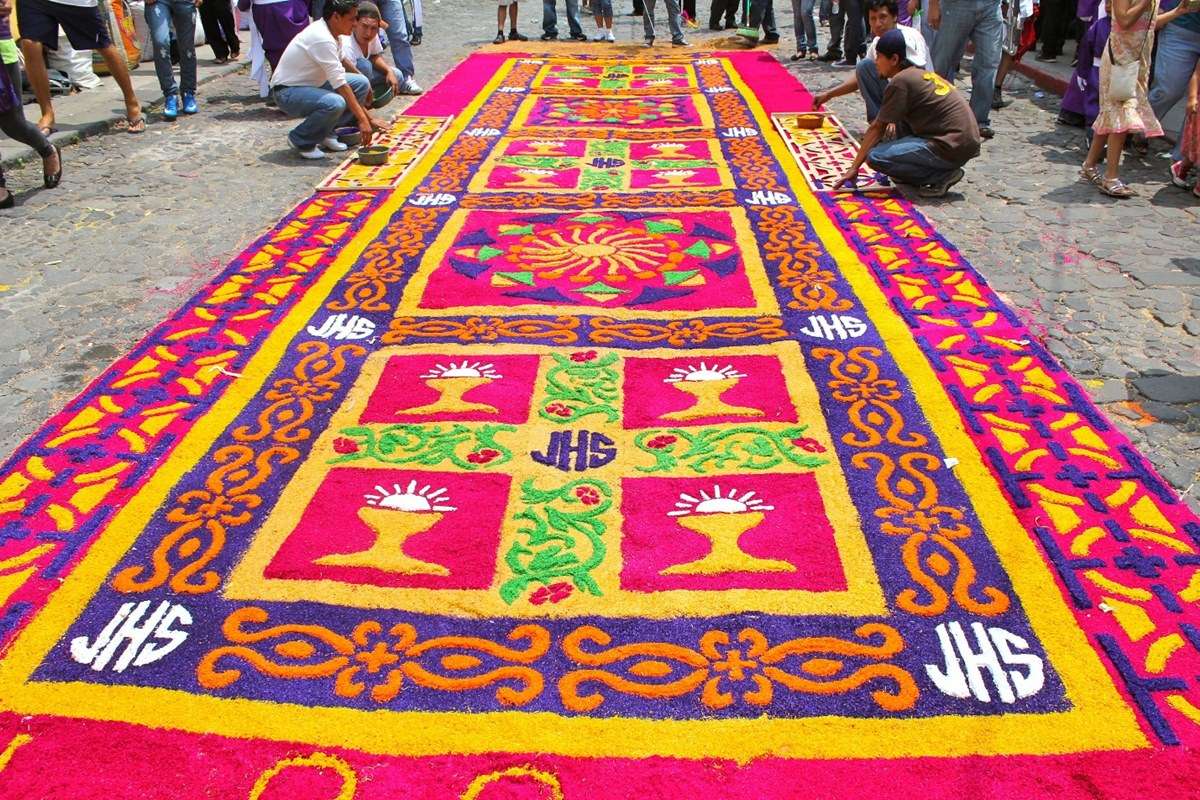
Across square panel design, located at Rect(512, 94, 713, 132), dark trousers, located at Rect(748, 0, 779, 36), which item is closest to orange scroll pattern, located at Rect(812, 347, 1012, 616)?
square panel design, located at Rect(512, 94, 713, 132)

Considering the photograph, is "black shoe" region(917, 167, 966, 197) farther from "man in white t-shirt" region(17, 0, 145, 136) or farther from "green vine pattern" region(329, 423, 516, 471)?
"man in white t-shirt" region(17, 0, 145, 136)

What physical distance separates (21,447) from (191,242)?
2302mm

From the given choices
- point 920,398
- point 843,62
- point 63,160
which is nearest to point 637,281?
point 920,398

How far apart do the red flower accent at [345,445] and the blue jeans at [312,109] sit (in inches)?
167

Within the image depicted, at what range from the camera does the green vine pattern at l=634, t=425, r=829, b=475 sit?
9.87 feet

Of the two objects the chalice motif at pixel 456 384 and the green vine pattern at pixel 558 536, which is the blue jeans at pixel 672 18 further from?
the green vine pattern at pixel 558 536

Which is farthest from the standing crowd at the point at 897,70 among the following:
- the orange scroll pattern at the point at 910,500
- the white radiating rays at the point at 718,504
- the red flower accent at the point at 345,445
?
the red flower accent at the point at 345,445

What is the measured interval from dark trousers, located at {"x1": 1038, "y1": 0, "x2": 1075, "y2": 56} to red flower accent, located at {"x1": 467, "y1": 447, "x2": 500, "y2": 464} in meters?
8.84

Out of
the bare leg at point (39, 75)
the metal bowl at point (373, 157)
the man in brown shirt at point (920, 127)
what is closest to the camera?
the man in brown shirt at point (920, 127)

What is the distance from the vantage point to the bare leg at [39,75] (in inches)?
270

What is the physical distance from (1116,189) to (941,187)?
1019 mm

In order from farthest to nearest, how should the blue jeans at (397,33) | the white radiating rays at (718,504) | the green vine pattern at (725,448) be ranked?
1. the blue jeans at (397,33)
2. the green vine pattern at (725,448)
3. the white radiating rays at (718,504)

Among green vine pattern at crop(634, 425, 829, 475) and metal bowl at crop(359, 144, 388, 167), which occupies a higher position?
metal bowl at crop(359, 144, 388, 167)

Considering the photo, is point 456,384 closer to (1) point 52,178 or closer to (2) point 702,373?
(2) point 702,373
